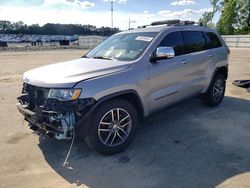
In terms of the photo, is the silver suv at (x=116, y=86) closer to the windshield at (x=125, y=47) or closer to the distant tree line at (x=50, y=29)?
the windshield at (x=125, y=47)

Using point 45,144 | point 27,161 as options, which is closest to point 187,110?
point 45,144

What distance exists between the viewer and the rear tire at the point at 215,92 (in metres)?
6.15

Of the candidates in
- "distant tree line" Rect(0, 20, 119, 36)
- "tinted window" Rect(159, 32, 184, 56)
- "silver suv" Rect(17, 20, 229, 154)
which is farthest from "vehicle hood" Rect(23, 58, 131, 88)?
"distant tree line" Rect(0, 20, 119, 36)

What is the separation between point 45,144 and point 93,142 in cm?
112

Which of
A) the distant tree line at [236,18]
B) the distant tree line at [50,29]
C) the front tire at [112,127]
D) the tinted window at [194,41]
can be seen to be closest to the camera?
the front tire at [112,127]

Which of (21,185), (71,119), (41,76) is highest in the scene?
(41,76)

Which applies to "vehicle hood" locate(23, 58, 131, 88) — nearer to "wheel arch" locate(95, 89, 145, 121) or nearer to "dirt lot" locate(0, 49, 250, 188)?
"wheel arch" locate(95, 89, 145, 121)

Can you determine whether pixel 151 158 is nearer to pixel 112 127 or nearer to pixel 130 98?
pixel 112 127

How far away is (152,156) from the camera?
399 centimetres

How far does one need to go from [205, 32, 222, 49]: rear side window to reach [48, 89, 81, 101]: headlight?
3636mm

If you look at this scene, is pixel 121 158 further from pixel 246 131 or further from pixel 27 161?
pixel 246 131

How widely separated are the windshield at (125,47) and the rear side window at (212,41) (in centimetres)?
184

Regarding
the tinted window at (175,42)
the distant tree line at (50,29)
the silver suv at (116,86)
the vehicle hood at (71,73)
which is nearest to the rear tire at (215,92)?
the silver suv at (116,86)

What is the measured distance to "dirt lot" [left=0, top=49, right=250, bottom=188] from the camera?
3400 mm
